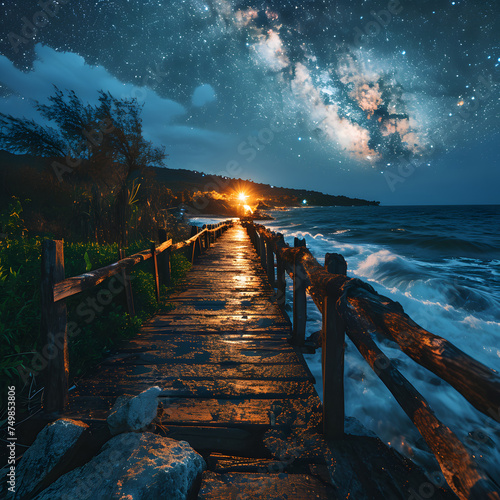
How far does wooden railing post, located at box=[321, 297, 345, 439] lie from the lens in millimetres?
2197

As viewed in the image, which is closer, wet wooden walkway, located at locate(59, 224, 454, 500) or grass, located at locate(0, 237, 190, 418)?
wet wooden walkway, located at locate(59, 224, 454, 500)

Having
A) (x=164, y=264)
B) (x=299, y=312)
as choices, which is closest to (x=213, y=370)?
(x=299, y=312)

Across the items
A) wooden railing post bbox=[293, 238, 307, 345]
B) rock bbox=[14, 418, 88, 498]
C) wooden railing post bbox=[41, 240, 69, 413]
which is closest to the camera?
rock bbox=[14, 418, 88, 498]

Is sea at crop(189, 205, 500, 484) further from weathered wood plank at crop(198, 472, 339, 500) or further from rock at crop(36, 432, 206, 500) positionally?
rock at crop(36, 432, 206, 500)

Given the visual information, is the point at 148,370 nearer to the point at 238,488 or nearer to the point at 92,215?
the point at 238,488

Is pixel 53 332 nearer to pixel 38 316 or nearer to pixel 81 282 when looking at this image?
pixel 81 282

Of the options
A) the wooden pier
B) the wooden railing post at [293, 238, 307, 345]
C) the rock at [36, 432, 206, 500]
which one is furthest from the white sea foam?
the rock at [36, 432, 206, 500]

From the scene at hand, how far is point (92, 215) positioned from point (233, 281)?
4.96 metres

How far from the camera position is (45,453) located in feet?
6.03

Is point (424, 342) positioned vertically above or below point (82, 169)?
below

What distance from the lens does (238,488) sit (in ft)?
5.83

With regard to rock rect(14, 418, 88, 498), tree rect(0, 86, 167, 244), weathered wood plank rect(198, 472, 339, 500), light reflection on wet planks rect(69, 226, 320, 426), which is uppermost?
tree rect(0, 86, 167, 244)

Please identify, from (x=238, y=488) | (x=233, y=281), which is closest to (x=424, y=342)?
(x=238, y=488)

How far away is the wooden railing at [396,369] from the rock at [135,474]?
1207 mm
